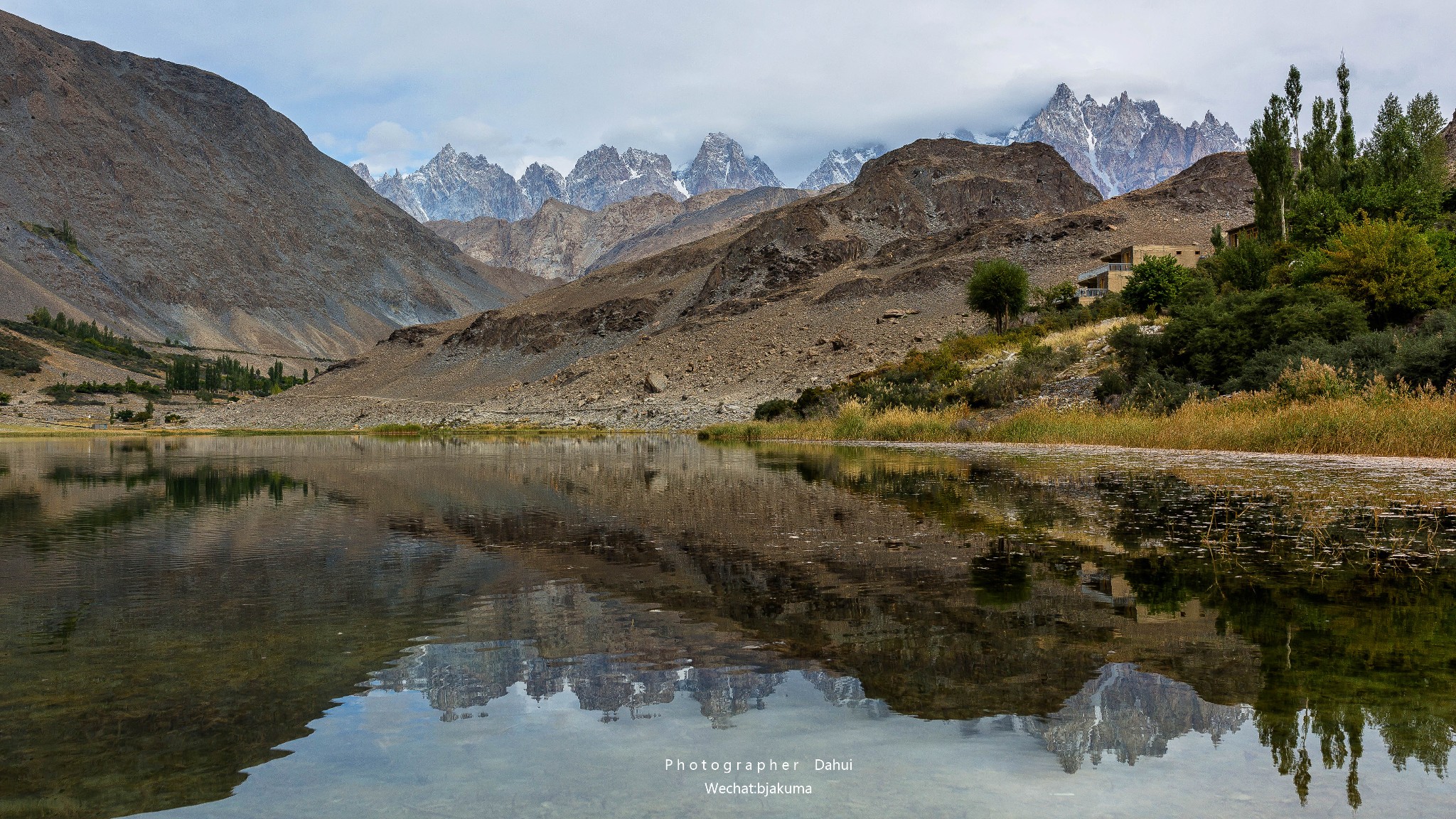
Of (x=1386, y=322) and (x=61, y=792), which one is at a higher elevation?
(x=1386, y=322)

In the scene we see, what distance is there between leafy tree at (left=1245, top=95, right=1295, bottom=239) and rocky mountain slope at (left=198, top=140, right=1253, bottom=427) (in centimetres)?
2443

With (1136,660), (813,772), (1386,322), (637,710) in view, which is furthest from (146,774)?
(1386,322)

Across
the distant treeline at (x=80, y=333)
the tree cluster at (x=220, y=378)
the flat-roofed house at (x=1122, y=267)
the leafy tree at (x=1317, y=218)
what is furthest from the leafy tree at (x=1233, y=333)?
the distant treeline at (x=80, y=333)

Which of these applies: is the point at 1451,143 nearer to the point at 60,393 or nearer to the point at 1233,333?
the point at 1233,333

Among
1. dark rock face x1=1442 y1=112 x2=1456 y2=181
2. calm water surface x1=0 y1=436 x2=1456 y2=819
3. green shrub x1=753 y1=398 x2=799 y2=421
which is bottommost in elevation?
calm water surface x1=0 y1=436 x2=1456 y2=819

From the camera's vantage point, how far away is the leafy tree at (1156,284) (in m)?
51.4

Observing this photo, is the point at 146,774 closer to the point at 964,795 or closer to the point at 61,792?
the point at 61,792

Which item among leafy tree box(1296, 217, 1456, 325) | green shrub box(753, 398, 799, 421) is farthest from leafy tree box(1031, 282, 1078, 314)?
leafy tree box(1296, 217, 1456, 325)

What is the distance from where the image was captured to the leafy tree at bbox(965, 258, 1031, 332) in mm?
68250

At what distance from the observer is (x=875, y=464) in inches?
1022

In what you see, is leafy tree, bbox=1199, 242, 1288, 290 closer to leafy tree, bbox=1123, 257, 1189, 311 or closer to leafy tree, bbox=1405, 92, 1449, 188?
leafy tree, bbox=1123, 257, 1189, 311

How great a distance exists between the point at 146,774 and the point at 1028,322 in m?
70.5

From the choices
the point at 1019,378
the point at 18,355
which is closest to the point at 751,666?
the point at 1019,378

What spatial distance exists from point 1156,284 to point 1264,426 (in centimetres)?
3164
